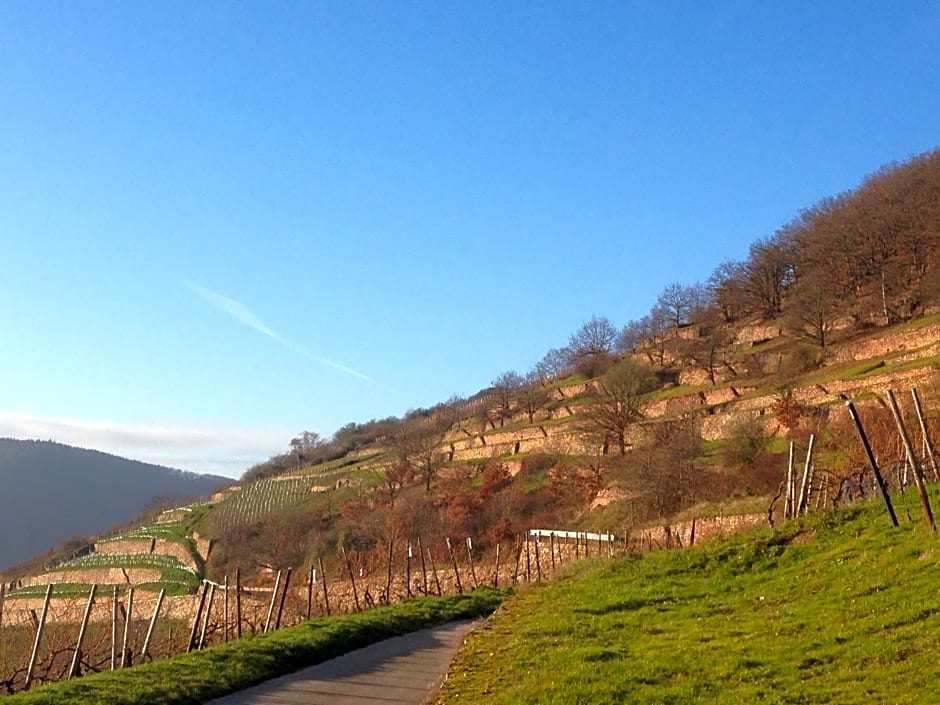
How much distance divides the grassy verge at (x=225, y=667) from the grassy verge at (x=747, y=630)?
224 cm

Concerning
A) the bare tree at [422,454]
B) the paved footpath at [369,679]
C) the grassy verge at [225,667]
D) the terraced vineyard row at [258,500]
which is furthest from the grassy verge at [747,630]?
the terraced vineyard row at [258,500]

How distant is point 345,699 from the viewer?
10312mm

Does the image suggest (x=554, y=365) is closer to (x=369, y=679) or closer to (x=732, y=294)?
(x=732, y=294)

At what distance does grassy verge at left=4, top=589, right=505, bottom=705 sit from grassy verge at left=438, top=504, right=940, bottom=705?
2243 mm

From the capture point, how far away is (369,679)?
11.7 metres

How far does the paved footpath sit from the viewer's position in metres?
10.3

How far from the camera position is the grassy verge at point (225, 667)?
9.95 m

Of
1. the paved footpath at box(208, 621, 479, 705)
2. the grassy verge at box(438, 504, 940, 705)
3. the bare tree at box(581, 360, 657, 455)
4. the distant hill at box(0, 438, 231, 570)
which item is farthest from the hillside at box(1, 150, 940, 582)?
the distant hill at box(0, 438, 231, 570)

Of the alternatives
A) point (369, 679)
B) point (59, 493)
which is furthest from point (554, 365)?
point (59, 493)

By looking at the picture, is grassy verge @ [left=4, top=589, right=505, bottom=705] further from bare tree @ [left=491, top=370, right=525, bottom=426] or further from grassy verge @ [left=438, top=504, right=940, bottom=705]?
bare tree @ [left=491, top=370, right=525, bottom=426]

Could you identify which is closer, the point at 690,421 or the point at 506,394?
the point at 690,421

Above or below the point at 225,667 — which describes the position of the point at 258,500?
above

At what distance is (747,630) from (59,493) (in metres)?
183

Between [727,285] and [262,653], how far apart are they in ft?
248
